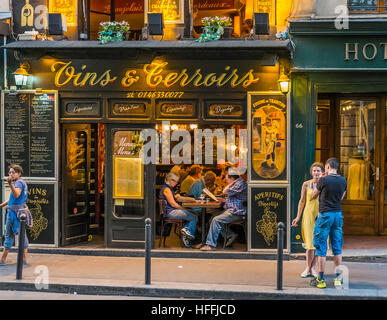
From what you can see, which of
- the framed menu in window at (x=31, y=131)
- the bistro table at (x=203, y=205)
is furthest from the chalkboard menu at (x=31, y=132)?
the bistro table at (x=203, y=205)

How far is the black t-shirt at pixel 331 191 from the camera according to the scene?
9070 mm

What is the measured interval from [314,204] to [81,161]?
5.35 m

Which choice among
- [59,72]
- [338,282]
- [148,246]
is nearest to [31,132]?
[59,72]

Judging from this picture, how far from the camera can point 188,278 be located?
9.87m

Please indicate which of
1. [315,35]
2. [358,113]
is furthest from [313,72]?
[358,113]

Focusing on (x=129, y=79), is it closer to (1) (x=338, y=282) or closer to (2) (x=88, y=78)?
(2) (x=88, y=78)

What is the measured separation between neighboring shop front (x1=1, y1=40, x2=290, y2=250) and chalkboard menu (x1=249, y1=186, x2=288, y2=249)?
0.02 meters

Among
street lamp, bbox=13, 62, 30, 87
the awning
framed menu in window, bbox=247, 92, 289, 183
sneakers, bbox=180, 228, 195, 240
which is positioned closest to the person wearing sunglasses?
sneakers, bbox=180, 228, 195, 240

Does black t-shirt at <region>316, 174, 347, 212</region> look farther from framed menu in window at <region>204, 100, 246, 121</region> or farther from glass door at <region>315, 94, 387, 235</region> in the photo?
glass door at <region>315, 94, 387, 235</region>

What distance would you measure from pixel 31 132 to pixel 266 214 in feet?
16.5

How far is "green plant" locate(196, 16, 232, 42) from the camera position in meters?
11.4

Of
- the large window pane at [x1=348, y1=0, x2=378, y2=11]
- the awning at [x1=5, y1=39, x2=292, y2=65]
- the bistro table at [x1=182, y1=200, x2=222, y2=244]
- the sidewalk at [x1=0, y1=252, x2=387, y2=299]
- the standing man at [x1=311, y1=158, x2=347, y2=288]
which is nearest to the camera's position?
the sidewalk at [x1=0, y1=252, x2=387, y2=299]

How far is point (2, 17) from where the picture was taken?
1219 centimetres

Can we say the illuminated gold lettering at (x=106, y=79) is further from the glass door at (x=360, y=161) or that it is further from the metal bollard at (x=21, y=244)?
the glass door at (x=360, y=161)
